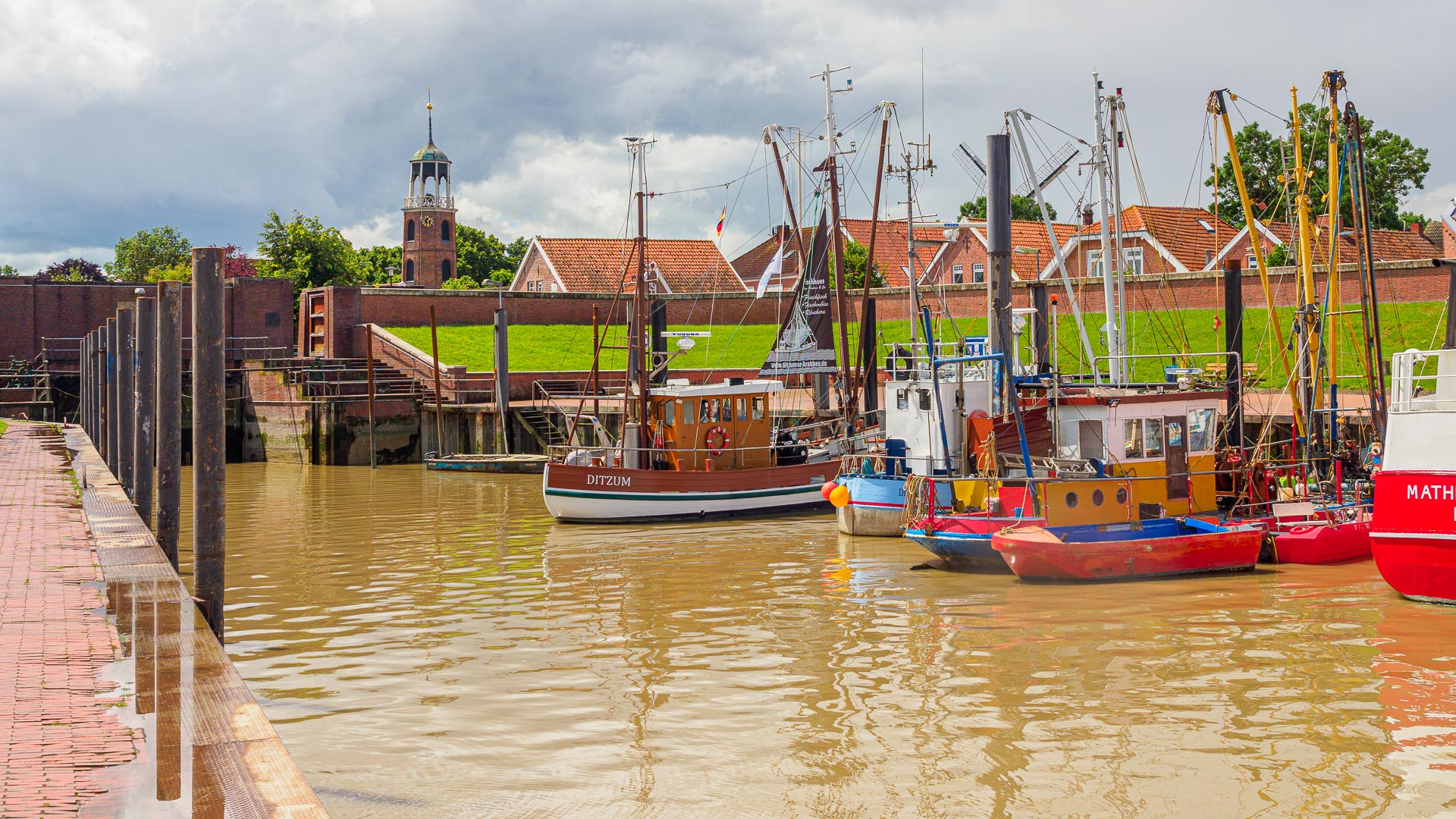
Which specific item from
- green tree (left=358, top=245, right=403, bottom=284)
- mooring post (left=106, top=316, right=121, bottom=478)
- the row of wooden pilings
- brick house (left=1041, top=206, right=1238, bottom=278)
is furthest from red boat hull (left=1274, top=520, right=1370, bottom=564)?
green tree (left=358, top=245, right=403, bottom=284)

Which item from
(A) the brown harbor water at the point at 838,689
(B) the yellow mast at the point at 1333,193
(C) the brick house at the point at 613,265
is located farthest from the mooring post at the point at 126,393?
(C) the brick house at the point at 613,265

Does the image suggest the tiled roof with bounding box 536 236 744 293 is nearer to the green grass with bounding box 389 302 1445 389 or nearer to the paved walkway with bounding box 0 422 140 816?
the green grass with bounding box 389 302 1445 389

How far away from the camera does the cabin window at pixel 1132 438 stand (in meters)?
18.7

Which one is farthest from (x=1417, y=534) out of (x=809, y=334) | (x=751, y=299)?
(x=751, y=299)

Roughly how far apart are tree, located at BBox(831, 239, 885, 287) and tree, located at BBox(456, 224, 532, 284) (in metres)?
54.7

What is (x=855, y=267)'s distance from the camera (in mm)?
62969

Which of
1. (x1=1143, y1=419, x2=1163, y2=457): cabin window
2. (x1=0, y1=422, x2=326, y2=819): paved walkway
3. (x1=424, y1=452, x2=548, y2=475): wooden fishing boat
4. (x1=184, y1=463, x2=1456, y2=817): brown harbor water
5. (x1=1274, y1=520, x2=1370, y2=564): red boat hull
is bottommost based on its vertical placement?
(x1=184, y1=463, x2=1456, y2=817): brown harbor water

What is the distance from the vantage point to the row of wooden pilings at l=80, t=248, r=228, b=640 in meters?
10.6

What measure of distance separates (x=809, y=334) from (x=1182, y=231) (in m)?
31.6

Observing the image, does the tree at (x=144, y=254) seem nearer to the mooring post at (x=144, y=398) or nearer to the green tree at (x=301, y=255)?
the green tree at (x=301, y=255)

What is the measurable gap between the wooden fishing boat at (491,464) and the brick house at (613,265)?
27.2m

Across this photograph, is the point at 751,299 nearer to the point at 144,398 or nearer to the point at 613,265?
the point at 613,265

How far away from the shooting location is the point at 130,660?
839cm

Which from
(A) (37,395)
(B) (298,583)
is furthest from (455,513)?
(A) (37,395)
